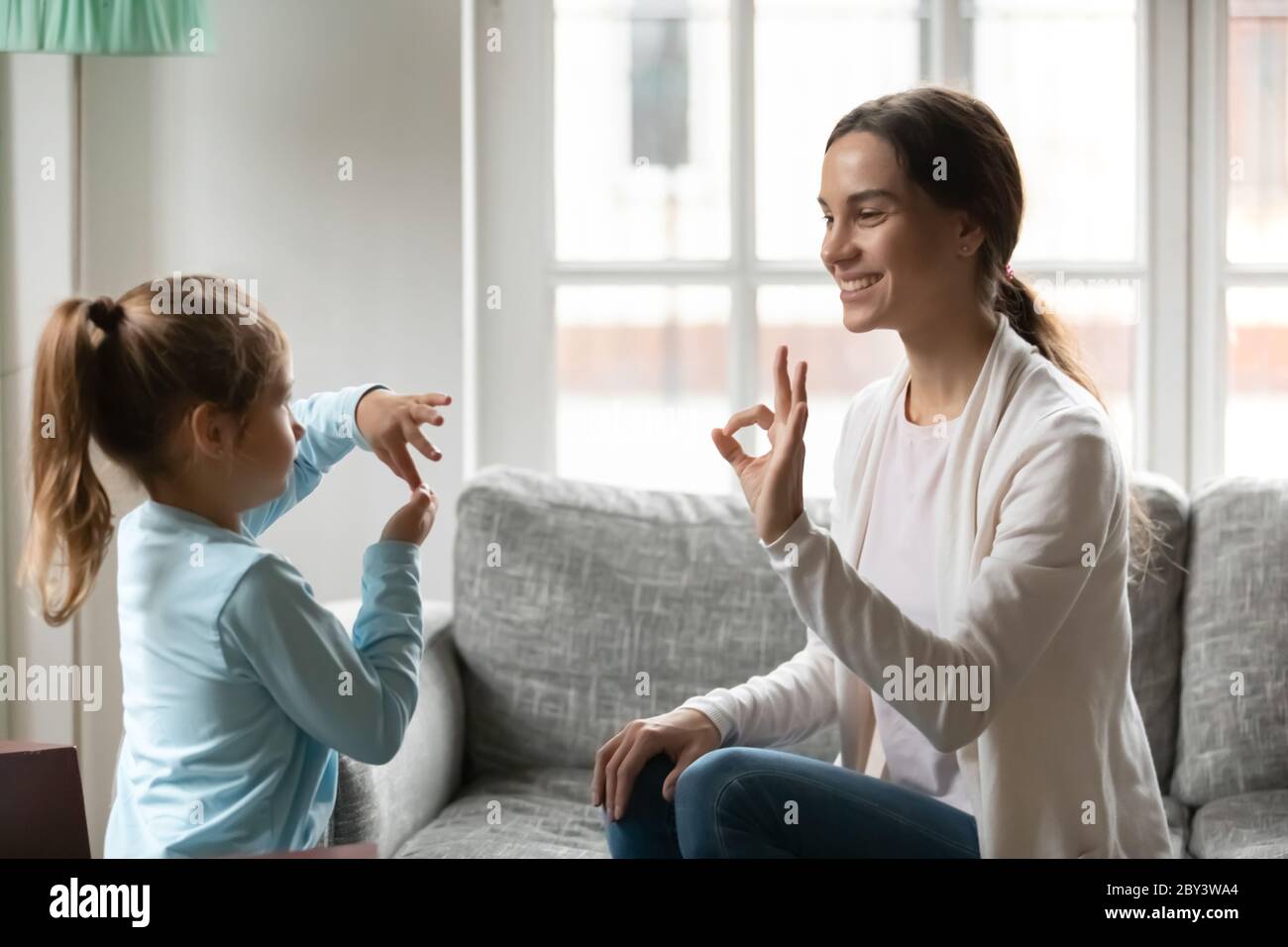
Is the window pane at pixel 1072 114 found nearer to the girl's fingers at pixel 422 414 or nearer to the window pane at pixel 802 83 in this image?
the window pane at pixel 802 83

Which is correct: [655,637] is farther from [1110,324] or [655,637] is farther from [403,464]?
[1110,324]

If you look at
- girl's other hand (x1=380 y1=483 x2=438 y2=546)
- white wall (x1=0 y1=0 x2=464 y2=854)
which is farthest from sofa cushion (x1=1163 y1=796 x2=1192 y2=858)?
white wall (x1=0 y1=0 x2=464 y2=854)

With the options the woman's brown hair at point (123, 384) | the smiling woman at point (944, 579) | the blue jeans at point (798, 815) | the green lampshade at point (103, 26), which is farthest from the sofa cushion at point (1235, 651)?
the green lampshade at point (103, 26)

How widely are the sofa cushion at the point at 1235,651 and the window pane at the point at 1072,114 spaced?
0.52m

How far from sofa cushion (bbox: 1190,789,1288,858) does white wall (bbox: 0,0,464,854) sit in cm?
111

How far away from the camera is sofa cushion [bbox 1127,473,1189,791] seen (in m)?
1.67

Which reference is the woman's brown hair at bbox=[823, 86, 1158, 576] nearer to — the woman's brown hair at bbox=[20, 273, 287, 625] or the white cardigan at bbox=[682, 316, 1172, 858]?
the white cardigan at bbox=[682, 316, 1172, 858]

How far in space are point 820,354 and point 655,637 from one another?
1.91ft

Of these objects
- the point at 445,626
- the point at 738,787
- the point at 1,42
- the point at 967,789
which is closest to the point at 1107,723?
the point at 967,789

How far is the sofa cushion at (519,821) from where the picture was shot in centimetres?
144

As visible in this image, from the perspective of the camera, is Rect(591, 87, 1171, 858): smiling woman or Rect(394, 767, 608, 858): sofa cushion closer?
Rect(591, 87, 1171, 858): smiling woman

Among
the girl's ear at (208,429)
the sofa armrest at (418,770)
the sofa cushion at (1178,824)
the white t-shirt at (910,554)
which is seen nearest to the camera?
the girl's ear at (208,429)

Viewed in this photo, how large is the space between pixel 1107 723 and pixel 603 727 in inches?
30.6

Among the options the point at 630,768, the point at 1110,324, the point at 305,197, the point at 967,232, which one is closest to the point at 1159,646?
the point at 1110,324
